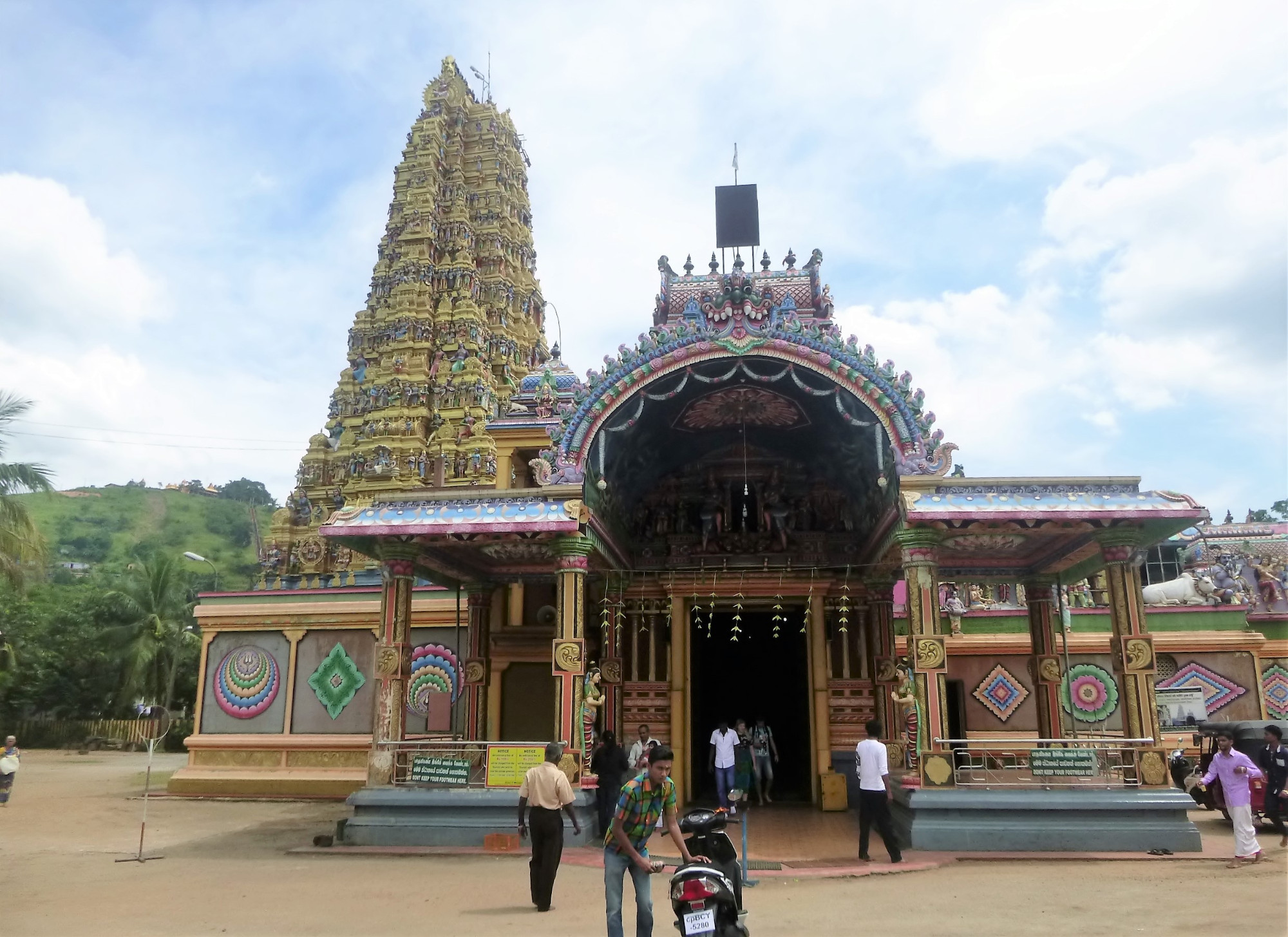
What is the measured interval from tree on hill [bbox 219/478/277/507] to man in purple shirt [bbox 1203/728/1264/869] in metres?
111

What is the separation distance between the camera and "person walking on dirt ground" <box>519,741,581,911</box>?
7.45 metres

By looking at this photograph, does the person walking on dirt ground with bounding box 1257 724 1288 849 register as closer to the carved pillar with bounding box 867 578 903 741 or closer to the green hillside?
the carved pillar with bounding box 867 578 903 741

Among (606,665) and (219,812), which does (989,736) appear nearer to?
(606,665)

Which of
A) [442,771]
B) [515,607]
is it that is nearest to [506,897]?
[442,771]

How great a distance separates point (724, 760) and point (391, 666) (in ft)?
15.5

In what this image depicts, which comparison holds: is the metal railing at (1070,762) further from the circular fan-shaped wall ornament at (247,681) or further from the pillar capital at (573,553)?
the circular fan-shaped wall ornament at (247,681)

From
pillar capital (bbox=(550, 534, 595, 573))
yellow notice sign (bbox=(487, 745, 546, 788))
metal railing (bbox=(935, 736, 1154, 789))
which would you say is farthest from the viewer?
pillar capital (bbox=(550, 534, 595, 573))

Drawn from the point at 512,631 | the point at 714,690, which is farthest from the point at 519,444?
the point at 714,690

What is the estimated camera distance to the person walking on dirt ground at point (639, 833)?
5395 mm

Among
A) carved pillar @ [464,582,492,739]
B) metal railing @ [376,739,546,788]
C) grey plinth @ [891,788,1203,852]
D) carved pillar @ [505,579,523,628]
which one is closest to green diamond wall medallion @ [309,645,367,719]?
carved pillar @ [464,582,492,739]

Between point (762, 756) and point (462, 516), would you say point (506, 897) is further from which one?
point (762, 756)

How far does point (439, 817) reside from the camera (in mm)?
10438

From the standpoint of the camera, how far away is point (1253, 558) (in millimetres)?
25656

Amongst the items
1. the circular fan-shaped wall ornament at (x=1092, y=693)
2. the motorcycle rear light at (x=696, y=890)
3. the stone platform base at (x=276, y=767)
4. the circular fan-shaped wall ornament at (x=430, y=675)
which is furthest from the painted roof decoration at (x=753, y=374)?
the stone platform base at (x=276, y=767)
